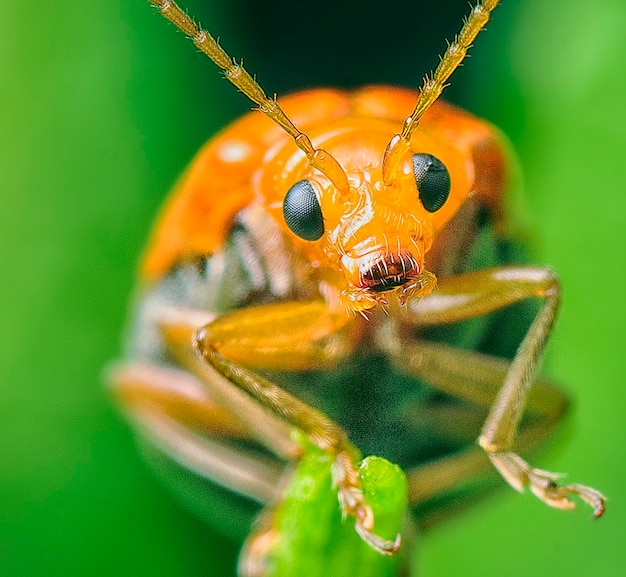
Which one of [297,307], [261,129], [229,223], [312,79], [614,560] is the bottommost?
[614,560]

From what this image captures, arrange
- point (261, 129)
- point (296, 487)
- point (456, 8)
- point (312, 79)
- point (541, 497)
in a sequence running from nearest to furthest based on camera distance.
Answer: point (296, 487) < point (541, 497) < point (261, 129) < point (456, 8) < point (312, 79)

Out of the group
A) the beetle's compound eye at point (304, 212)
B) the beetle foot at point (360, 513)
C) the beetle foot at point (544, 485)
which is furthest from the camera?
the beetle's compound eye at point (304, 212)

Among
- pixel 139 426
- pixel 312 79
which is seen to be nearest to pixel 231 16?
pixel 312 79

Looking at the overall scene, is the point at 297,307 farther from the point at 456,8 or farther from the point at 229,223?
the point at 456,8

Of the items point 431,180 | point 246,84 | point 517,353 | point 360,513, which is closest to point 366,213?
point 431,180

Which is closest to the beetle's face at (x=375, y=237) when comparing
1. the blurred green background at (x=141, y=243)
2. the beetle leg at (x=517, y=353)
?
the beetle leg at (x=517, y=353)

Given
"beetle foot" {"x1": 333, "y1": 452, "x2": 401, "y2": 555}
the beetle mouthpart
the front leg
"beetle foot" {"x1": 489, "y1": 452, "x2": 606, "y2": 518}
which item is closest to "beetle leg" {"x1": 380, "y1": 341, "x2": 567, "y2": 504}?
the front leg

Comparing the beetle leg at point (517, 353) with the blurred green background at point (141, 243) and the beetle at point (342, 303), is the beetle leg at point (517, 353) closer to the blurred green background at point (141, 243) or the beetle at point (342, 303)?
the beetle at point (342, 303)
